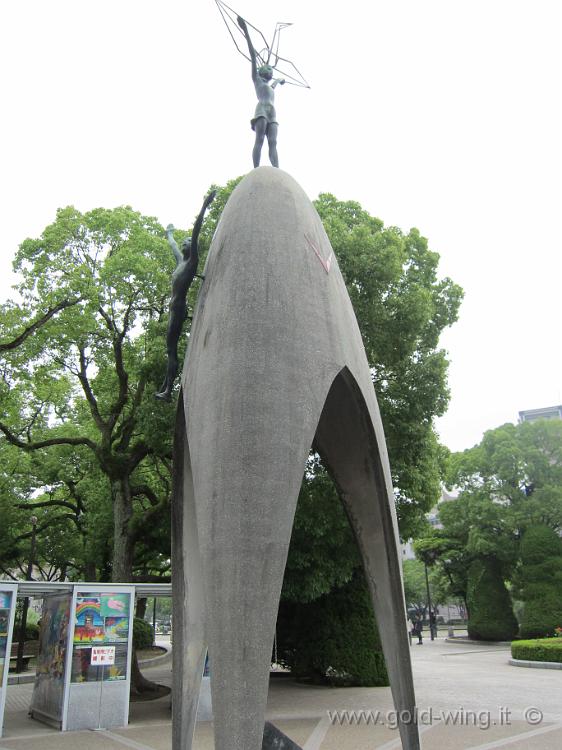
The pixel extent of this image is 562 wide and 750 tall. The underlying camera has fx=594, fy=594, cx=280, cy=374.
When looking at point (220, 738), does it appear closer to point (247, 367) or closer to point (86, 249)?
point (247, 367)

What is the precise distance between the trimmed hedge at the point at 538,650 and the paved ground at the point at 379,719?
8.82ft

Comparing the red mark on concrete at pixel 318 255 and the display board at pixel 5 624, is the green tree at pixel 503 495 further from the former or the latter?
the red mark on concrete at pixel 318 255

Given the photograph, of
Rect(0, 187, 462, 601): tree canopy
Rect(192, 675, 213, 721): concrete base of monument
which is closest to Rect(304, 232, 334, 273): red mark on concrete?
Rect(0, 187, 462, 601): tree canopy

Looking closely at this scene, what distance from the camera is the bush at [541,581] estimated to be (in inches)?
1078

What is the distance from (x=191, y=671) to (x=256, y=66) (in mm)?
6705

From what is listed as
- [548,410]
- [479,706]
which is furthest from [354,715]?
[548,410]

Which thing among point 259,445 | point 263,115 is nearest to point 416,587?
point 263,115

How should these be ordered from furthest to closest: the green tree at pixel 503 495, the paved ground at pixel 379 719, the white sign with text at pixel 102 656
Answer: the green tree at pixel 503 495 → the white sign with text at pixel 102 656 → the paved ground at pixel 379 719

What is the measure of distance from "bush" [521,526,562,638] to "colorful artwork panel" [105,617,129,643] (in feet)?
73.2

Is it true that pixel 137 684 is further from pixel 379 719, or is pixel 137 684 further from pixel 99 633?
pixel 379 719

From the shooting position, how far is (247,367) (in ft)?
16.1

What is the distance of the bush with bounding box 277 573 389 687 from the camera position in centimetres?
1675

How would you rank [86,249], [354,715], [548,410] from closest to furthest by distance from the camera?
1. [354,715]
2. [86,249]
3. [548,410]

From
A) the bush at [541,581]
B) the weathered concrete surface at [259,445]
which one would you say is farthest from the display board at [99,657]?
the bush at [541,581]
